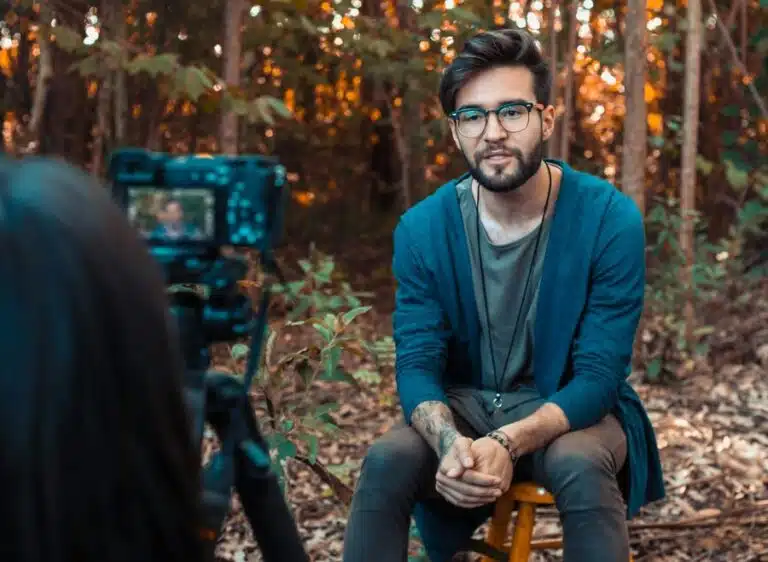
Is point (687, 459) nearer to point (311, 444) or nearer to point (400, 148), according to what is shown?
point (311, 444)

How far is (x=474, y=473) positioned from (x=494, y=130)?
840mm

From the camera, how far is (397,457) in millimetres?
2246

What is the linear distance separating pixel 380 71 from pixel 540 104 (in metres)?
3.18

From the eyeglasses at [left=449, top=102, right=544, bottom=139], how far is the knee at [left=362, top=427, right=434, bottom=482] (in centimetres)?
75

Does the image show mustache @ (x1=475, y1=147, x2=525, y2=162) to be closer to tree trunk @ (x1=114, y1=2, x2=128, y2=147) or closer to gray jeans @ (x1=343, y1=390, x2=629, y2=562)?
gray jeans @ (x1=343, y1=390, x2=629, y2=562)

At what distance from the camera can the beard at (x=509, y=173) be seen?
2455 millimetres

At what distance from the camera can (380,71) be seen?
5598mm

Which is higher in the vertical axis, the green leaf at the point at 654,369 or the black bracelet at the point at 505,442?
the black bracelet at the point at 505,442

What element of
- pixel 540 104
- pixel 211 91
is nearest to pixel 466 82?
pixel 540 104

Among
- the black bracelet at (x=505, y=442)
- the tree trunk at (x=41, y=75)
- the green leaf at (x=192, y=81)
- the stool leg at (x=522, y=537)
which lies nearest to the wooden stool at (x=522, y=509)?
the stool leg at (x=522, y=537)

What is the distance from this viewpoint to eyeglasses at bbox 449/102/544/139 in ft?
8.11

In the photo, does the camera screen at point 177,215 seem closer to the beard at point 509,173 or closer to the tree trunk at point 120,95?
the beard at point 509,173

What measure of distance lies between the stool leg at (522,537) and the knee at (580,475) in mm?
90

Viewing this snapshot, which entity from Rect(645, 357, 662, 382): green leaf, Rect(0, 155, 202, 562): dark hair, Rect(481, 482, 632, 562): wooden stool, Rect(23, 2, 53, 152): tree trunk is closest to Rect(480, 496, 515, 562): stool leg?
Rect(481, 482, 632, 562): wooden stool
